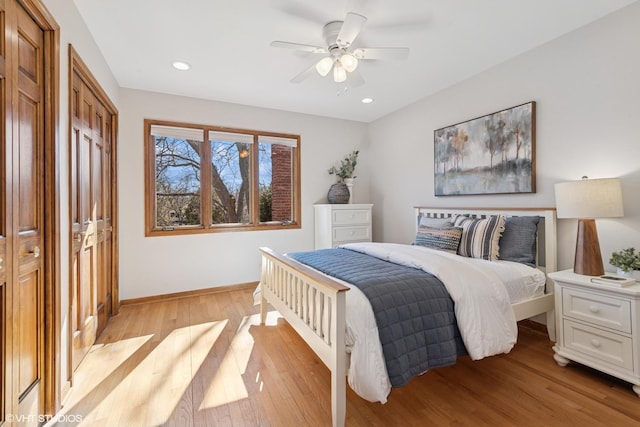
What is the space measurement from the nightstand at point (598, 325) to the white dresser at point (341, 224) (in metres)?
2.35

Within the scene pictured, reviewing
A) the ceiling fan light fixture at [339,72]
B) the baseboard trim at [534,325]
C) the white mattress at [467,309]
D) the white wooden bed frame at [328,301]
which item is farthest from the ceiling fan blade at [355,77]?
the baseboard trim at [534,325]

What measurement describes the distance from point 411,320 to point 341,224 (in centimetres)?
246

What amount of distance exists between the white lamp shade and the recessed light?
3.36 m

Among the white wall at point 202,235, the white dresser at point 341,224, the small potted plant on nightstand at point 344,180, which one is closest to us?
the white wall at point 202,235

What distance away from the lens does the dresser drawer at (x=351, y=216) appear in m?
4.00

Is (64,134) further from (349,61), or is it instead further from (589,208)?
(589,208)

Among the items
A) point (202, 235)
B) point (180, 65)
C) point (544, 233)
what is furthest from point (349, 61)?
point (202, 235)

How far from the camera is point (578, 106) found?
232 centimetres

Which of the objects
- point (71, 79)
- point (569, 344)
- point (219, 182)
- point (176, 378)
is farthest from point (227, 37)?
point (569, 344)

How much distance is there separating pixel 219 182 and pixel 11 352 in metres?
2.82

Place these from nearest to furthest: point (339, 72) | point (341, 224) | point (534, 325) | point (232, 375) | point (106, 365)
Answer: point (232, 375) → point (106, 365) → point (339, 72) → point (534, 325) → point (341, 224)

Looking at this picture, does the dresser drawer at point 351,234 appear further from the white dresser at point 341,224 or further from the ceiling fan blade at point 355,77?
the ceiling fan blade at point 355,77

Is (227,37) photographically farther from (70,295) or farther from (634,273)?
(634,273)

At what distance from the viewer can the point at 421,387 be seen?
187cm
